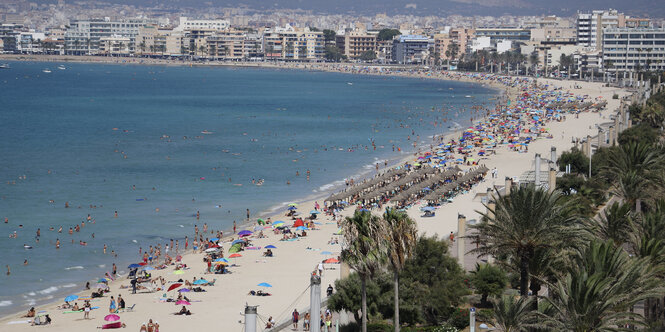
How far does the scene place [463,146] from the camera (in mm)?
69125

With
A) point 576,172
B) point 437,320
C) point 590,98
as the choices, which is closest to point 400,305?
point 437,320

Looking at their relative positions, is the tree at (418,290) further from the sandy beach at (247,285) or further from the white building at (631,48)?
the white building at (631,48)

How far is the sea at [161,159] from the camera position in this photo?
1565 inches

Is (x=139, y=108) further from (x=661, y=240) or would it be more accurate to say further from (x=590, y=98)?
(x=661, y=240)

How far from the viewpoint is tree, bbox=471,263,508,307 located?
2500 cm

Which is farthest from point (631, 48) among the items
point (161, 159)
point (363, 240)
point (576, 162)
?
point (363, 240)

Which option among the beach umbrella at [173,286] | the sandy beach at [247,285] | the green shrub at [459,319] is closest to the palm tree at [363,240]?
the green shrub at [459,319]

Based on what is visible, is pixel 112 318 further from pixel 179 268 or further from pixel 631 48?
pixel 631 48

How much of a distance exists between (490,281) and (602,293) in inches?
362

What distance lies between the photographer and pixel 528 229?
Result: 20109 mm

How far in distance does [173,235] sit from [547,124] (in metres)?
50.7

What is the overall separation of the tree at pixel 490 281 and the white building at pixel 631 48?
135485mm

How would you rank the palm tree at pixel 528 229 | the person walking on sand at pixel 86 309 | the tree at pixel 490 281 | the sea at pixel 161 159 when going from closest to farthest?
the palm tree at pixel 528 229
the tree at pixel 490 281
the person walking on sand at pixel 86 309
the sea at pixel 161 159

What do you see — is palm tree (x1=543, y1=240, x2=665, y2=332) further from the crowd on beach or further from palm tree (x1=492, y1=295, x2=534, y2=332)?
the crowd on beach
